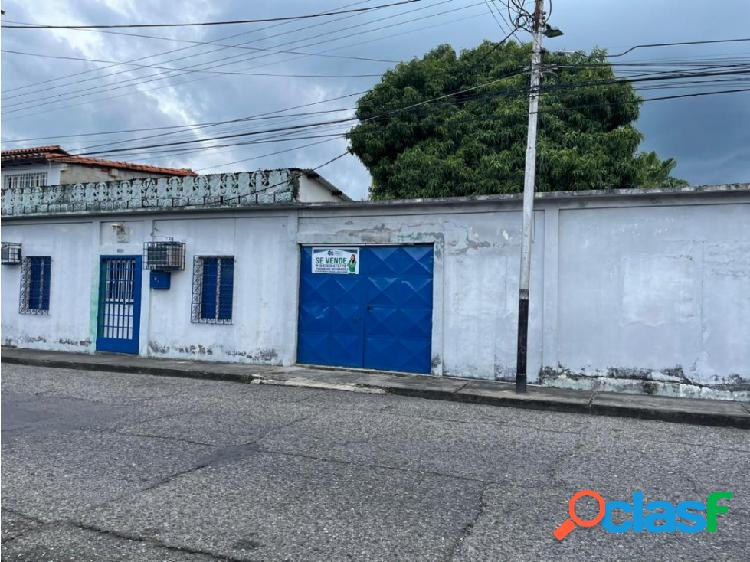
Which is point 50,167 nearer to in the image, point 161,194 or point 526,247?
point 161,194

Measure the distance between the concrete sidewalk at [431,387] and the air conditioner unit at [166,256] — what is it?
2.05 m

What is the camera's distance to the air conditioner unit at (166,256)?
13.3 metres

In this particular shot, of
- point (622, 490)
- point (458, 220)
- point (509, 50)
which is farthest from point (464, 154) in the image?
point (622, 490)

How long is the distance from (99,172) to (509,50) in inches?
593

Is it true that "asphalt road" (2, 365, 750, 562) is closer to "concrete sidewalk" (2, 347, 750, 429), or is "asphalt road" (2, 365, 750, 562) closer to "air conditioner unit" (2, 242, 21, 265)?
"concrete sidewalk" (2, 347, 750, 429)

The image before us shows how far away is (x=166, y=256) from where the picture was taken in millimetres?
13328

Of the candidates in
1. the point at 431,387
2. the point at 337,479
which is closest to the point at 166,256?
the point at 431,387

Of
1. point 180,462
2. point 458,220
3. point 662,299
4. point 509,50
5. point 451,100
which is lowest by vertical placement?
point 180,462

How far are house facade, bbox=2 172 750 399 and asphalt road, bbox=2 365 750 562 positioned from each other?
6.80 ft

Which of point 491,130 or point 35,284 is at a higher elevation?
point 491,130

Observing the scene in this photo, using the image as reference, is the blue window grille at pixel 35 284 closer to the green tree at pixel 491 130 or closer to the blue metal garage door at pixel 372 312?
the blue metal garage door at pixel 372 312

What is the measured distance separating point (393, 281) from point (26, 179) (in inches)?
621

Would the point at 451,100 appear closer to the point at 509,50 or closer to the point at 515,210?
the point at 509,50

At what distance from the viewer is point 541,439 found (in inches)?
277
